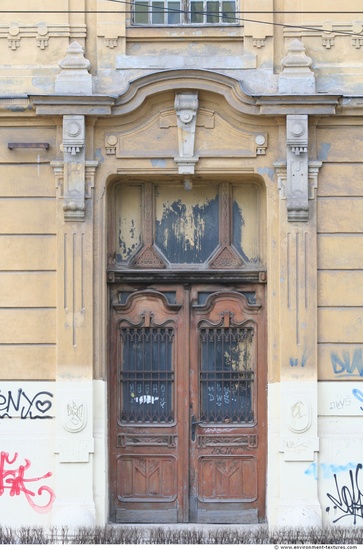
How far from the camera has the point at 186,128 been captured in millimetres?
11555

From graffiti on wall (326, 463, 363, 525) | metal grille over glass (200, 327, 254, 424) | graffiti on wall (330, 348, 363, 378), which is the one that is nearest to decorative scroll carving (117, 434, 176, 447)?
metal grille over glass (200, 327, 254, 424)

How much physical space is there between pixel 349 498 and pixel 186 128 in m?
4.29

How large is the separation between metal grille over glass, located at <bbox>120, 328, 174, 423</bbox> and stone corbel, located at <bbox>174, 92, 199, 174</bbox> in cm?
201

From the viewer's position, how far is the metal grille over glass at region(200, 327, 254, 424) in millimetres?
11875

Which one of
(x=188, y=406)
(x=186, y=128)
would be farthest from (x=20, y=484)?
(x=186, y=128)

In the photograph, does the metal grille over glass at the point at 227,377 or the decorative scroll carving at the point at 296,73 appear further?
the metal grille over glass at the point at 227,377

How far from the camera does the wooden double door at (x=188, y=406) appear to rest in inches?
464

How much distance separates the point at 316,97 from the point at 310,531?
14.7ft

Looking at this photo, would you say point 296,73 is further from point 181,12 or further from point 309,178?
point 181,12

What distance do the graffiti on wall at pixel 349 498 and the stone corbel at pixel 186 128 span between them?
366cm

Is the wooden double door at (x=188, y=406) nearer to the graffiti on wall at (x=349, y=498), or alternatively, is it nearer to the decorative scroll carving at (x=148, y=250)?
the decorative scroll carving at (x=148, y=250)

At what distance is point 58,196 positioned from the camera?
1154 cm

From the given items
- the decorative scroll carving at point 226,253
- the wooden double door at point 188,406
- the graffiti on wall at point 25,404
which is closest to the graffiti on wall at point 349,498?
the wooden double door at point 188,406

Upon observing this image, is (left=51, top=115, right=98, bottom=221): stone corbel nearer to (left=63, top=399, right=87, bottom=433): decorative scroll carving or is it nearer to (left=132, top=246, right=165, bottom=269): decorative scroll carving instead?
(left=132, top=246, right=165, bottom=269): decorative scroll carving
